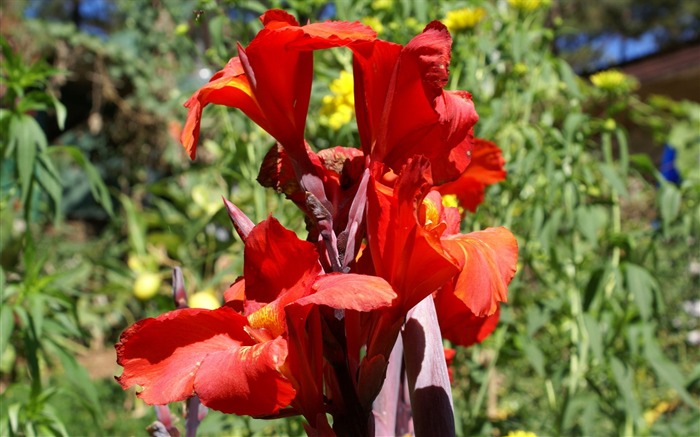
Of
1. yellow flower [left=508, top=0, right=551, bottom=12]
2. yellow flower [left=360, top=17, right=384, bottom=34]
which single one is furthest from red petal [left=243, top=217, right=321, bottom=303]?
yellow flower [left=508, top=0, right=551, bottom=12]

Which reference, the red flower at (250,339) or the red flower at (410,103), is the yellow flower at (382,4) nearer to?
the red flower at (410,103)

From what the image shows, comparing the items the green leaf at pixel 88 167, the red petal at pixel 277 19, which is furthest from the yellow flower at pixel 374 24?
the red petal at pixel 277 19

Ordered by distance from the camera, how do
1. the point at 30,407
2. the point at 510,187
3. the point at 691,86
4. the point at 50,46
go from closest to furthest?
the point at 30,407 < the point at 510,187 < the point at 50,46 < the point at 691,86

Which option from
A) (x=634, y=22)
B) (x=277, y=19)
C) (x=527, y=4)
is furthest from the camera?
(x=634, y=22)

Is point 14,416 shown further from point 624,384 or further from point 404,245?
point 624,384

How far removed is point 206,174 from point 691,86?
26.7 feet

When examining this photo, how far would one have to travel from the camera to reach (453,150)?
0.81 m

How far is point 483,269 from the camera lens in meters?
0.70

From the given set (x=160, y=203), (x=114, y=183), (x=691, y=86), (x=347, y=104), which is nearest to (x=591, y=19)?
(x=691, y=86)

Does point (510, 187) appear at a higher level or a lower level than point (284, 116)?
lower

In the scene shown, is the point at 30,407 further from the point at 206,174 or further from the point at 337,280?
the point at 206,174

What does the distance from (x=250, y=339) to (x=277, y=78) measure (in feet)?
0.78

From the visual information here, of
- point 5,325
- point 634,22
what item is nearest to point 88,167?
point 5,325

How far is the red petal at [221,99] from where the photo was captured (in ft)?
2.33
